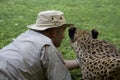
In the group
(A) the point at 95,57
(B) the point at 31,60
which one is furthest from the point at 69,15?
(B) the point at 31,60

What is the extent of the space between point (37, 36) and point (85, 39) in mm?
1166

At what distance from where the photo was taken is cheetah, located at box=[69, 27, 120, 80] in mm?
3808

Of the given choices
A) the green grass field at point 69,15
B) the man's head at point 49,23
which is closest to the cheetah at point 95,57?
the man's head at point 49,23

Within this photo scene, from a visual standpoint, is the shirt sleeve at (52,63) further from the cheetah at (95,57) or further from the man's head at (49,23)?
the cheetah at (95,57)

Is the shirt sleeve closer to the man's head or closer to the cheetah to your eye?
the man's head

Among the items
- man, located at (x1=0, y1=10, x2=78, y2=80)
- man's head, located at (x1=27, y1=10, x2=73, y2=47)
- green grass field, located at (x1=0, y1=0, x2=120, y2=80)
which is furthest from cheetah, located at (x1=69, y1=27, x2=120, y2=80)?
green grass field, located at (x1=0, y1=0, x2=120, y2=80)

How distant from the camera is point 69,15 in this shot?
9.16m

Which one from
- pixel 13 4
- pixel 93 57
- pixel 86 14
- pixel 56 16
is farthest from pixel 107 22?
pixel 56 16

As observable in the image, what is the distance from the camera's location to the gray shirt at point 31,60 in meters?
3.45

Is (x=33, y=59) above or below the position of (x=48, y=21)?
below

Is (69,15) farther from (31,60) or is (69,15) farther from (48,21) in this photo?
(31,60)

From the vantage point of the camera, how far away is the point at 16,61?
346 cm

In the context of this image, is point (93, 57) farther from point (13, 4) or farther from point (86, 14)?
point (13, 4)

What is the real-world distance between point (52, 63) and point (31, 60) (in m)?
0.22
